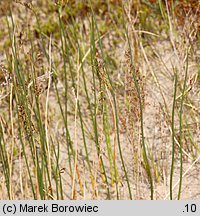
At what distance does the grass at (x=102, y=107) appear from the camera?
90.6 inches

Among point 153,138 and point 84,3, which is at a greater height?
point 84,3

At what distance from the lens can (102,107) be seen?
239 cm

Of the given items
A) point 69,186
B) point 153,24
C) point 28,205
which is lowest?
point 69,186

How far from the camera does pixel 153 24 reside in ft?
12.8

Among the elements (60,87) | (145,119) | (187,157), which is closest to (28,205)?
(187,157)

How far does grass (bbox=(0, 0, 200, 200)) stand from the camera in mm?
2301

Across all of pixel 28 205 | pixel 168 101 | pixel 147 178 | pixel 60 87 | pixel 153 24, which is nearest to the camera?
pixel 28 205

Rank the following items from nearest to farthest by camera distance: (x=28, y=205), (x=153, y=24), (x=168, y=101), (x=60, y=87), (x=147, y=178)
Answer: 1. (x=28, y=205)
2. (x=147, y=178)
3. (x=168, y=101)
4. (x=60, y=87)
5. (x=153, y=24)

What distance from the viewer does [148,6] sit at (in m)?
4.04

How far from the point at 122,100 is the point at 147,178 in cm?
73

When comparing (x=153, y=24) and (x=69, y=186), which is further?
(x=153, y=24)

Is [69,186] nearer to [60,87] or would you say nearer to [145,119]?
[145,119]

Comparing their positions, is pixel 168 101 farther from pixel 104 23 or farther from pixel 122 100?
pixel 104 23

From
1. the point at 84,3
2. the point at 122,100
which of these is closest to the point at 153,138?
the point at 122,100
